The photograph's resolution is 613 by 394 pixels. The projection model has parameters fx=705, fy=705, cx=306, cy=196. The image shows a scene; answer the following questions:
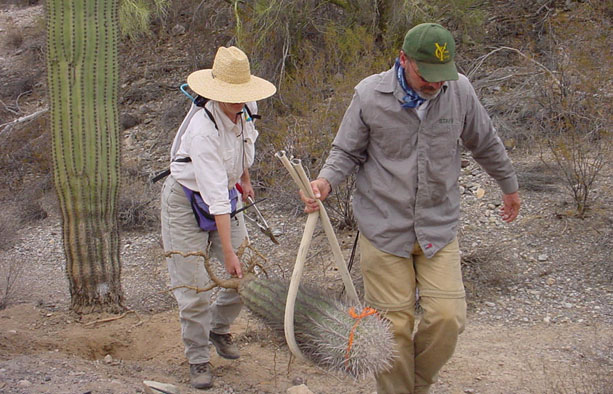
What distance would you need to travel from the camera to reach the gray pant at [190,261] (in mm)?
3807

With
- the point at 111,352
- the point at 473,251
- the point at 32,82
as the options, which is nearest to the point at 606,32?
the point at 473,251

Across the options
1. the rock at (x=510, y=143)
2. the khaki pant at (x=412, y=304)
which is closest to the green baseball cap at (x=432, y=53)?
the khaki pant at (x=412, y=304)

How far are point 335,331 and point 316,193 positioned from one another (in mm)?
627

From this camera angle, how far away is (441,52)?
2965 mm

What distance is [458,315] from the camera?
10.4ft

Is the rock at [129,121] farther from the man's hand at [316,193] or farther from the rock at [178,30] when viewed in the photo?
the man's hand at [316,193]

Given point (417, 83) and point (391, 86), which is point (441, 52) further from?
point (391, 86)

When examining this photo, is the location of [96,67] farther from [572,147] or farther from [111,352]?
[572,147]

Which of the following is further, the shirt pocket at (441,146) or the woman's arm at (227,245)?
the woman's arm at (227,245)

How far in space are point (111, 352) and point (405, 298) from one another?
2.71m

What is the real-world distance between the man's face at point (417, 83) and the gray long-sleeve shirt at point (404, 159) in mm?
55

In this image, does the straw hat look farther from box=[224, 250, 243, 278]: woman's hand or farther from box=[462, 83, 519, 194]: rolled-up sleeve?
box=[462, 83, 519, 194]: rolled-up sleeve

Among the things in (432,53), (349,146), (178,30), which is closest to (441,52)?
(432,53)

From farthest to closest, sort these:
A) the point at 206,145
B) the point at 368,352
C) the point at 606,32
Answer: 1. the point at 606,32
2. the point at 206,145
3. the point at 368,352
